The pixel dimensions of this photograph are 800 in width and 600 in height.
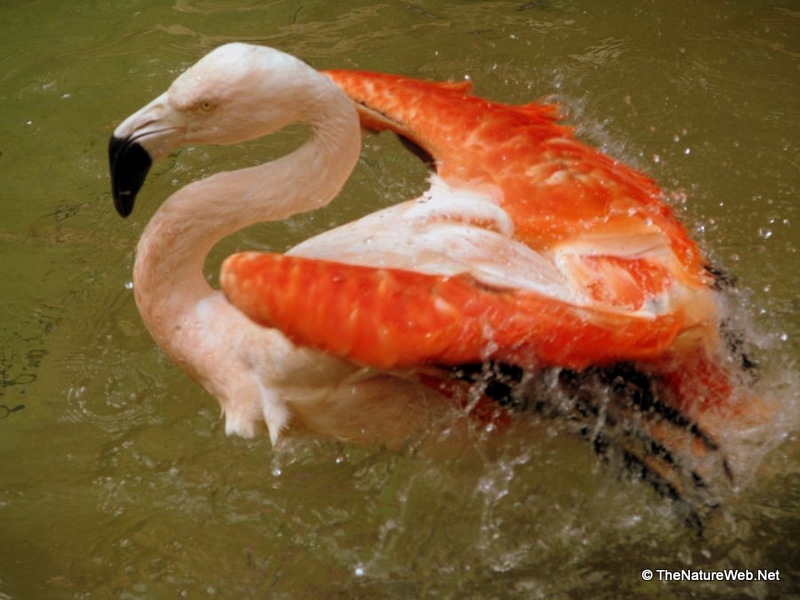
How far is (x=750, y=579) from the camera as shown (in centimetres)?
280

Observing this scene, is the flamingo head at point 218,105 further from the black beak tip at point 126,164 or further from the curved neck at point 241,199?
the curved neck at point 241,199

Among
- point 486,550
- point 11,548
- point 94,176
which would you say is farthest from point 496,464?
point 94,176

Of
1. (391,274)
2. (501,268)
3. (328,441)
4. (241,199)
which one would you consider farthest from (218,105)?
(328,441)

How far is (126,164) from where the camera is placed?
2.68 metres

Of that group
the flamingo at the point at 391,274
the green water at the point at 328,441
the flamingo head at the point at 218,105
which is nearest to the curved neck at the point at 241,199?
the flamingo at the point at 391,274

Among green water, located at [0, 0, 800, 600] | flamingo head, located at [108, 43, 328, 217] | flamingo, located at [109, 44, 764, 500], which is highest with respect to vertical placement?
flamingo head, located at [108, 43, 328, 217]

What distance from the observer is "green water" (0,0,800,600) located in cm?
290

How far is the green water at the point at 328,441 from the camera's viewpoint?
2.90m

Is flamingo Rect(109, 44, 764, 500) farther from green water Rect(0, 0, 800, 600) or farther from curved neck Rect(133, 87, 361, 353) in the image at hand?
green water Rect(0, 0, 800, 600)

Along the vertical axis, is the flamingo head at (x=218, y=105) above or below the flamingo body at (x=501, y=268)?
above

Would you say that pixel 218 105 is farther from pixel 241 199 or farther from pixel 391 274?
pixel 391 274

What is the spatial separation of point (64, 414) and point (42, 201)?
1.23 meters

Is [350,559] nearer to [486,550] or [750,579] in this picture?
[486,550]

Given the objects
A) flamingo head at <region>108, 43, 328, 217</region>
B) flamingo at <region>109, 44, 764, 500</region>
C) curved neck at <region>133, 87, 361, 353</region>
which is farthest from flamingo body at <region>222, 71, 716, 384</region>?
flamingo head at <region>108, 43, 328, 217</region>
